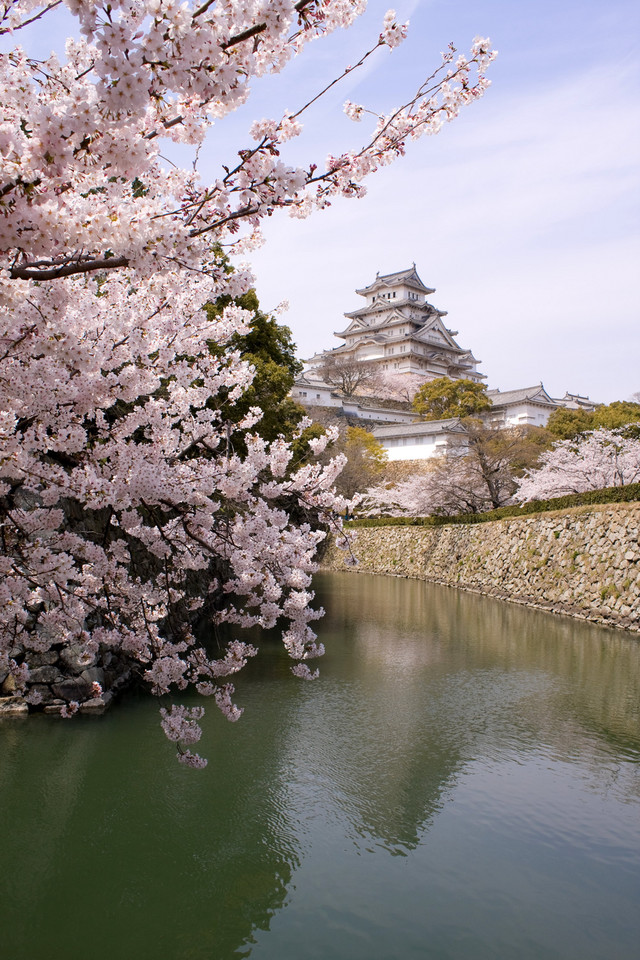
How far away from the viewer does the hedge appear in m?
14.7

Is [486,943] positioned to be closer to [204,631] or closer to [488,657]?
[488,657]

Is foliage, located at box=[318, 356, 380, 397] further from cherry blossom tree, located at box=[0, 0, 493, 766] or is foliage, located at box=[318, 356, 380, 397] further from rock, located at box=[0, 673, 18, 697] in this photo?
cherry blossom tree, located at box=[0, 0, 493, 766]

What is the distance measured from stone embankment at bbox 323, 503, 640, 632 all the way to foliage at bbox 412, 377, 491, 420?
1389cm

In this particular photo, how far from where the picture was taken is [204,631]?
12.1 meters

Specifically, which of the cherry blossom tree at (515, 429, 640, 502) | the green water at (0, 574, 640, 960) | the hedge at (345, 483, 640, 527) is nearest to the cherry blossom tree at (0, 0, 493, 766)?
the green water at (0, 574, 640, 960)

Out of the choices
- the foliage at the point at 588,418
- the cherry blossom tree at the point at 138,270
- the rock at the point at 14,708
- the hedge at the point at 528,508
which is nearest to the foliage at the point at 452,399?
the foliage at the point at 588,418

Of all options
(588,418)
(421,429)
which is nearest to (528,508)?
(588,418)

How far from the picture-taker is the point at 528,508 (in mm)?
18656

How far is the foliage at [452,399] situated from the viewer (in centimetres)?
3716

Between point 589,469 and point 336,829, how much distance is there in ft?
50.9

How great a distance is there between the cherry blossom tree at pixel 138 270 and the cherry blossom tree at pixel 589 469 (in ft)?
49.9

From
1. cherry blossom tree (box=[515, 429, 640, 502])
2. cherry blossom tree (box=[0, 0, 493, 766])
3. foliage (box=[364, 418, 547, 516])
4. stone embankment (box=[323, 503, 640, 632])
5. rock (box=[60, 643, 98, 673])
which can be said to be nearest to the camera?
cherry blossom tree (box=[0, 0, 493, 766])

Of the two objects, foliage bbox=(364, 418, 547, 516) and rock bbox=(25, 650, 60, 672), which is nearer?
rock bbox=(25, 650, 60, 672)

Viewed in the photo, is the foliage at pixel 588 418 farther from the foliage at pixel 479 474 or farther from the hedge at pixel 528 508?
the hedge at pixel 528 508
